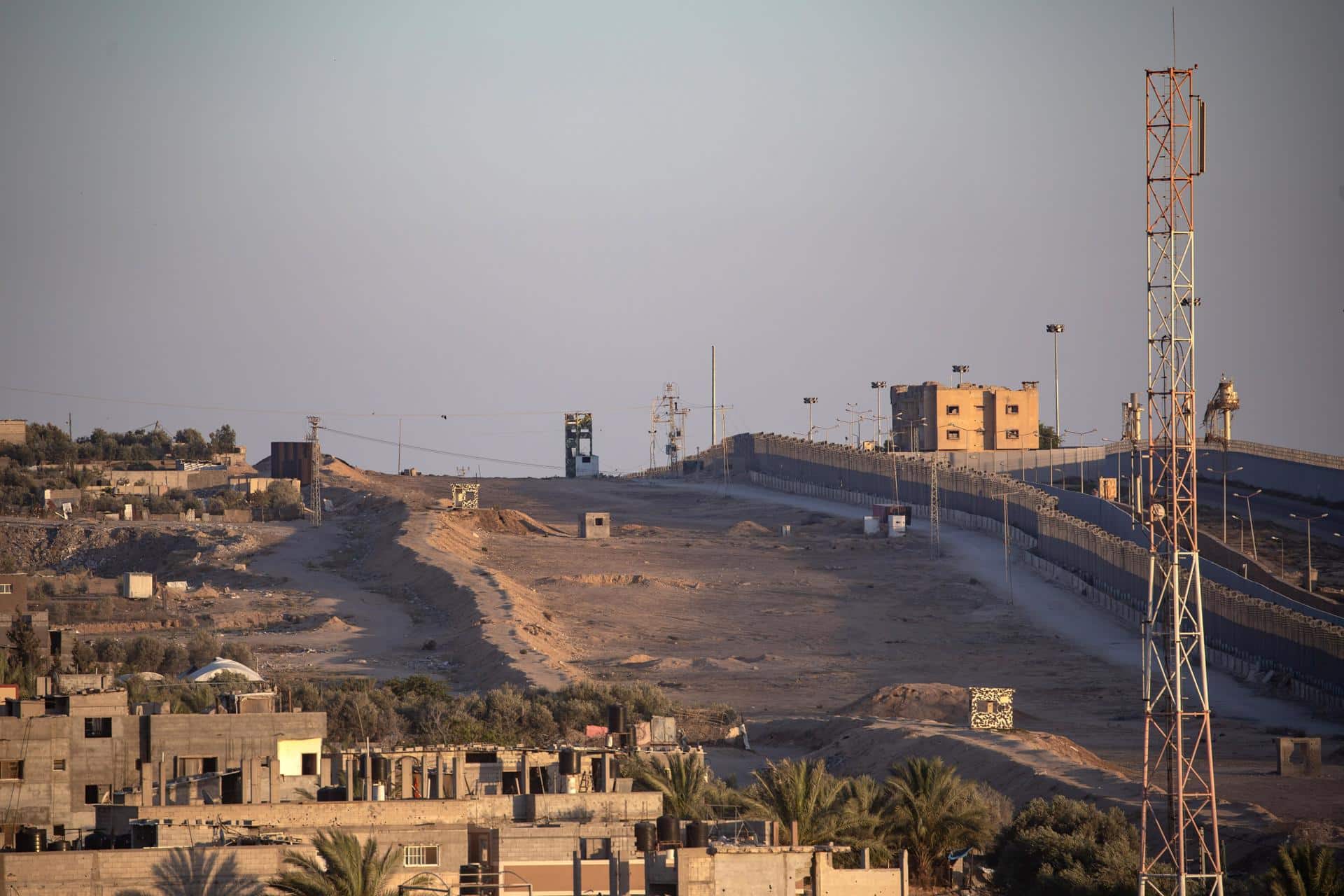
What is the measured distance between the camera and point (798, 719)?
148ft

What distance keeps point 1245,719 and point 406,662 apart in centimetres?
2295

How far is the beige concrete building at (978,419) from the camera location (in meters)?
109

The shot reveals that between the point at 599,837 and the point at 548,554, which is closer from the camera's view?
the point at 599,837

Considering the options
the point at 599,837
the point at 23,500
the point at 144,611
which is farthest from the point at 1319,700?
the point at 23,500

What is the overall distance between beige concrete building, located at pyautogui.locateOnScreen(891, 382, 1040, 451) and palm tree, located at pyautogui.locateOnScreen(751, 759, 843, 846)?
259ft

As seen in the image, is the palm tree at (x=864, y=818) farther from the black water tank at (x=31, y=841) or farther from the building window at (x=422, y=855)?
the black water tank at (x=31, y=841)

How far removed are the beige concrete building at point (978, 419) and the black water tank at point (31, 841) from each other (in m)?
86.7

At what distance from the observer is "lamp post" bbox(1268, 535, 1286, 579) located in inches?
2668

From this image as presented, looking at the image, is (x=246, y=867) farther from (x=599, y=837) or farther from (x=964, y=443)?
(x=964, y=443)

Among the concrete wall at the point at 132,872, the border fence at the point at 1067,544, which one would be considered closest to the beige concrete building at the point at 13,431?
the border fence at the point at 1067,544

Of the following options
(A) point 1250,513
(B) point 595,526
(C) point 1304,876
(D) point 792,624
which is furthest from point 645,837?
(B) point 595,526

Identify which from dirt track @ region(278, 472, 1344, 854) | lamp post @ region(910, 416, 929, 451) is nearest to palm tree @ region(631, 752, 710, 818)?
dirt track @ region(278, 472, 1344, 854)

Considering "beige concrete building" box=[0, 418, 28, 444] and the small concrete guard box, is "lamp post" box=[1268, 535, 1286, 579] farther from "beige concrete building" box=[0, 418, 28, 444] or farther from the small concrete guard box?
"beige concrete building" box=[0, 418, 28, 444]

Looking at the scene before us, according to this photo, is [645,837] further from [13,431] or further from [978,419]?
[13,431]
